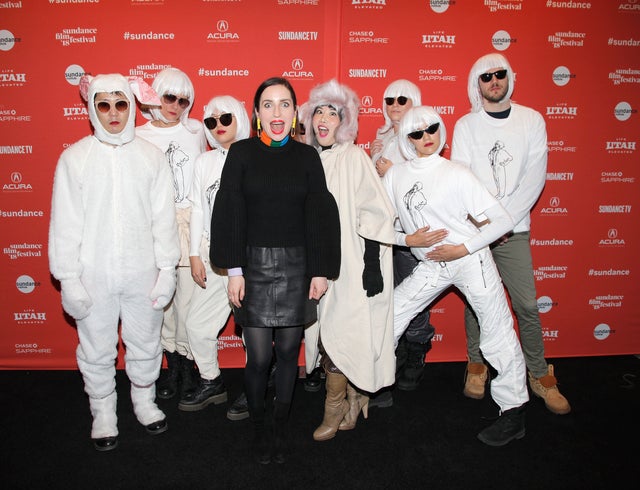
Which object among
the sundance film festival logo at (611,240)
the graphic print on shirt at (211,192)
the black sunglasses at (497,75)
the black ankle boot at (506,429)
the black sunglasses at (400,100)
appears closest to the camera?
the black ankle boot at (506,429)

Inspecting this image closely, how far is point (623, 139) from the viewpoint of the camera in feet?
12.6

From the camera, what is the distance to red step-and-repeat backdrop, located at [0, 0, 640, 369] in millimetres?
3523

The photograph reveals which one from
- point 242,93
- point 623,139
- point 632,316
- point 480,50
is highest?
point 480,50

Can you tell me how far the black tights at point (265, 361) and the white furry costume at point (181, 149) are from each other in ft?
2.95

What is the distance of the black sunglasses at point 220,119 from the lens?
2.88 metres

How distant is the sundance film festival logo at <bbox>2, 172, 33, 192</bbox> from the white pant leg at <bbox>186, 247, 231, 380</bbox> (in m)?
1.86

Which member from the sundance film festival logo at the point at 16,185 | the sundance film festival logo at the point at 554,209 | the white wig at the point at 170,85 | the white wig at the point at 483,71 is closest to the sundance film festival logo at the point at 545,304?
the sundance film festival logo at the point at 554,209

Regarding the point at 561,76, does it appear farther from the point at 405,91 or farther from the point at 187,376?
the point at 187,376

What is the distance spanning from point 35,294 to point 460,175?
3.66 m

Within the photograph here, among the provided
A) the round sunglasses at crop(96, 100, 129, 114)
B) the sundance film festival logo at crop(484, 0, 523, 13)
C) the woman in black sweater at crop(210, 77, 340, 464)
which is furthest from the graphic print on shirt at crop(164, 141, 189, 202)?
the sundance film festival logo at crop(484, 0, 523, 13)

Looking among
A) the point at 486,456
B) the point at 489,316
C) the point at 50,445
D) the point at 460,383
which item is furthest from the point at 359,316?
the point at 50,445

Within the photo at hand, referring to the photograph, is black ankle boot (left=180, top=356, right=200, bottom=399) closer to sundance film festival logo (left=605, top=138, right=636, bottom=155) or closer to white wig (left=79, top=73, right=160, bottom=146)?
white wig (left=79, top=73, right=160, bottom=146)

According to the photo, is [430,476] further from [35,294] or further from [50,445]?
[35,294]

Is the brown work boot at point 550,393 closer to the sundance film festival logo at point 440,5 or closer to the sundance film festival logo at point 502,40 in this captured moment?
the sundance film festival logo at point 502,40
